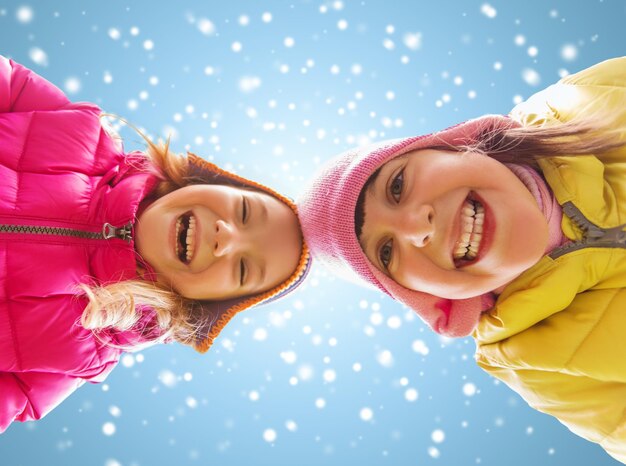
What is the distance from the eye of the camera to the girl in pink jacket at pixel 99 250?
1.08m

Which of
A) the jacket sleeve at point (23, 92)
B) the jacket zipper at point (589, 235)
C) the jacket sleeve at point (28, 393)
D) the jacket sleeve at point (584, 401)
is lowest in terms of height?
the jacket sleeve at point (28, 393)

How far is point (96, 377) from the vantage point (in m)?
1.23

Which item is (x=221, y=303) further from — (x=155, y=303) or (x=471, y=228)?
(x=471, y=228)

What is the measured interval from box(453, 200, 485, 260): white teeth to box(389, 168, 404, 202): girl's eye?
120 millimetres

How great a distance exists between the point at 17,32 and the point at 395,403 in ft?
4.67

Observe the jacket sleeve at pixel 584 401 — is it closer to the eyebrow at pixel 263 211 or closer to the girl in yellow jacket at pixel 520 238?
the girl in yellow jacket at pixel 520 238

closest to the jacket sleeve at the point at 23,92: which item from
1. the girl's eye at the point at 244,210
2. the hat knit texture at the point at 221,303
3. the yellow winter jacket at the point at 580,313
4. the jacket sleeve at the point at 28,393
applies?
the hat knit texture at the point at 221,303

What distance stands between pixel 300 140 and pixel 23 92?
26.2 inches

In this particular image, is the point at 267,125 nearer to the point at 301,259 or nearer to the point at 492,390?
the point at 301,259

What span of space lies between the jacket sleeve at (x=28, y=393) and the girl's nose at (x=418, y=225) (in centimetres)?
77

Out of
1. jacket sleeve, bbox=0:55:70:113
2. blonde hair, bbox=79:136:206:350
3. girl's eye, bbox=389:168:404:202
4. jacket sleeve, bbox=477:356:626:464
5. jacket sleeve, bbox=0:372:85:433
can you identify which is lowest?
jacket sleeve, bbox=0:372:85:433

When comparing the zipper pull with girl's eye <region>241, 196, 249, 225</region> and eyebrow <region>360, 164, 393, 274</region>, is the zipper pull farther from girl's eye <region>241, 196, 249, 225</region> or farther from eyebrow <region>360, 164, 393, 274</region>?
eyebrow <region>360, 164, 393, 274</region>

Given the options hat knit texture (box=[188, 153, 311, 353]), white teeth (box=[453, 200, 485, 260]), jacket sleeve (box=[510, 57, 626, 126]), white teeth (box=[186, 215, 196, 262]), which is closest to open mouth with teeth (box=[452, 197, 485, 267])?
white teeth (box=[453, 200, 485, 260])

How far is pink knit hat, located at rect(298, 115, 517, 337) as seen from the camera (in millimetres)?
1075
